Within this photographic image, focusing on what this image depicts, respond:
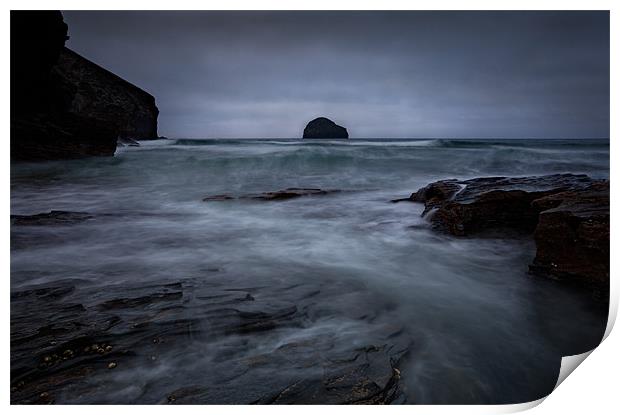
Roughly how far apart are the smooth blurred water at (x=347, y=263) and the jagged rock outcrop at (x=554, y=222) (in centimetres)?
15

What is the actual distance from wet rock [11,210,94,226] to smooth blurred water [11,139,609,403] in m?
0.16

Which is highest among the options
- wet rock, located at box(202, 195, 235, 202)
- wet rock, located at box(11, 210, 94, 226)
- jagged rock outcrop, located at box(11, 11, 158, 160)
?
jagged rock outcrop, located at box(11, 11, 158, 160)

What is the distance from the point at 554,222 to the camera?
2.56m

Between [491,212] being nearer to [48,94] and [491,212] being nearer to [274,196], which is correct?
[274,196]

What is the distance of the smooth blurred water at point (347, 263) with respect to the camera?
1779 mm

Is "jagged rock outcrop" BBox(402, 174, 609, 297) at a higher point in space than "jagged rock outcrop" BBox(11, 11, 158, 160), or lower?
lower

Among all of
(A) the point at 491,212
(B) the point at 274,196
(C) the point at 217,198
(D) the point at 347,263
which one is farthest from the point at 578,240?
(C) the point at 217,198

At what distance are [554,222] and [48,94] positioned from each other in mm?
8664

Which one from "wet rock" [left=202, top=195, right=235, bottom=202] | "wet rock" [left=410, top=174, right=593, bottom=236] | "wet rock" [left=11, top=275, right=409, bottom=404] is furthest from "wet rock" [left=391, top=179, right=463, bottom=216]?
"wet rock" [left=11, top=275, right=409, bottom=404]

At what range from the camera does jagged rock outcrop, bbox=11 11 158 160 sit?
3.80 metres

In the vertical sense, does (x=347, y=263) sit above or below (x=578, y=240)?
below

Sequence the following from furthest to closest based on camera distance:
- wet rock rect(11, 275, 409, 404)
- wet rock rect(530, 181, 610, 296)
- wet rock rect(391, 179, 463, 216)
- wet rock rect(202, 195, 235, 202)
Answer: wet rock rect(202, 195, 235, 202) → wet rock rect(391, 179, 463, 216) → wet rock rect(530, 181, 610, 296) → wet rock rect(11, 275, 409, 404)

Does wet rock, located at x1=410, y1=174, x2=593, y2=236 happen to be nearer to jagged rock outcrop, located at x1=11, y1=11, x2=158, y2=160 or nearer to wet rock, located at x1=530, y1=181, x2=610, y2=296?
wet rock, located at x1=530, y1=181, x2=610, y2=296

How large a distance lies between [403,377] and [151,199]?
14.5ft
